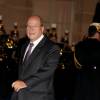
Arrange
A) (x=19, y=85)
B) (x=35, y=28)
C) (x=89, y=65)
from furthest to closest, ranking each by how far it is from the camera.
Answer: (x=89, y=65), (x=35, y=28), (x=19, y=85)

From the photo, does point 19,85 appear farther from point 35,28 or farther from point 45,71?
point 35,28

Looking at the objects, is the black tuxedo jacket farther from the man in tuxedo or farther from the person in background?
the person in background

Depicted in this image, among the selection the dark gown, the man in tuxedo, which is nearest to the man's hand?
the man in tuxedo

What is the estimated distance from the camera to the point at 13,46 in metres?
7.28

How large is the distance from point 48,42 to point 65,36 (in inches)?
176

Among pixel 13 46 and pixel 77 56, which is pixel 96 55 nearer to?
pixel 77 56

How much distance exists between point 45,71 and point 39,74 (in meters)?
0.06

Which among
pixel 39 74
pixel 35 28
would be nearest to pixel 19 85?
→ pixel 39 74

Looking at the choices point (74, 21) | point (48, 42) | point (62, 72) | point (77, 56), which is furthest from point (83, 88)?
point (74, 21)

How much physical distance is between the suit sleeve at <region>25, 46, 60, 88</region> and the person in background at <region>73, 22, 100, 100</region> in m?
1.19

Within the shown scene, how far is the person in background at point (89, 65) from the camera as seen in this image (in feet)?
19.0

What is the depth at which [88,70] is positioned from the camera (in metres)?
5.87

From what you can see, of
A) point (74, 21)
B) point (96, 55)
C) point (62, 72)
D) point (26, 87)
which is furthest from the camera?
point (74, 21)

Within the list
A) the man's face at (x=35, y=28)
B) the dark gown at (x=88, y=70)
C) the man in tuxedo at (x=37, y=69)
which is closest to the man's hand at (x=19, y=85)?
the man in tuxedo at (x=37, y=69)
